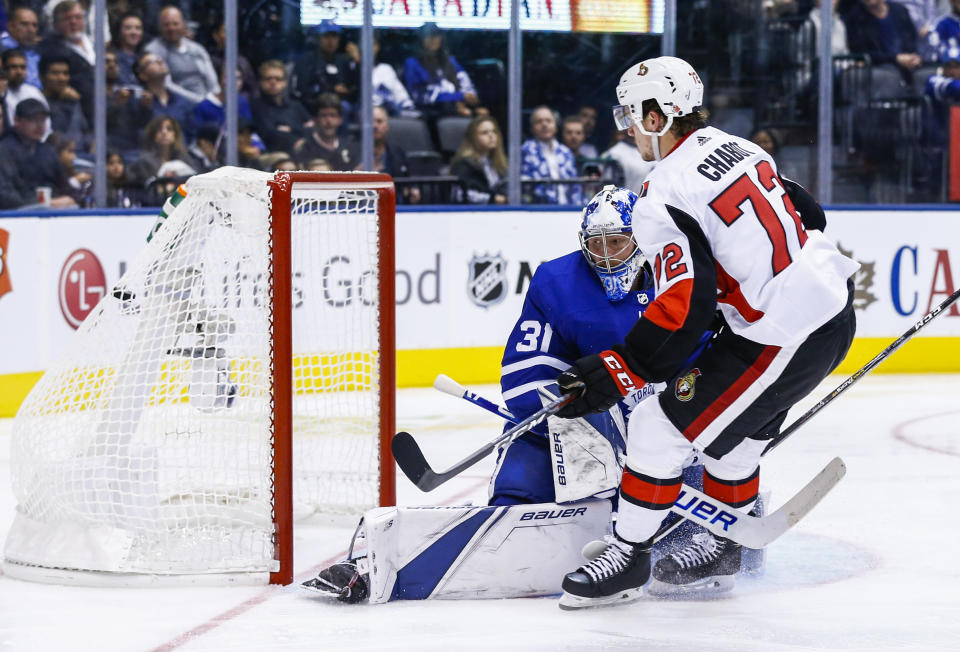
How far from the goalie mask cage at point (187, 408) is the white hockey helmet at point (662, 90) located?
2.24 ft

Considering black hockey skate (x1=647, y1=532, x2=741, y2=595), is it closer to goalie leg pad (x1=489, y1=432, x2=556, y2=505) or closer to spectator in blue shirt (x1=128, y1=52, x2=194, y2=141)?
goalie leg pad (x1=489, y1=432, x2=556, y2=505)

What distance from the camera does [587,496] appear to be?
2.62 m

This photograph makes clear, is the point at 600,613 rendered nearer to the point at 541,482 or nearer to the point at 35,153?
the point at 541,482

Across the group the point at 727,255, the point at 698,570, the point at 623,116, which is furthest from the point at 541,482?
the point at 623,116

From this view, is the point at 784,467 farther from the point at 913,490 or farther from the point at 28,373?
the point at 28,373

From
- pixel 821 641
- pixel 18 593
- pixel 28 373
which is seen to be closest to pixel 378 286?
pixel 18 593

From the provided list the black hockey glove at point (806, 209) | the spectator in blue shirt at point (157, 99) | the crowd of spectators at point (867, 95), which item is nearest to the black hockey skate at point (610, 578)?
the black hockey glove at point (806, 209)

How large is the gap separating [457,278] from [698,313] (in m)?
3.38

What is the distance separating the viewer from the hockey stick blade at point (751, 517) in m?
2.57

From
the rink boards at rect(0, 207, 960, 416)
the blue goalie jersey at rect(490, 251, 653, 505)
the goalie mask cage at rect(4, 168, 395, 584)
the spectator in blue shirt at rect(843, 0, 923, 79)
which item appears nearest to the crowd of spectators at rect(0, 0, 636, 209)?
the rink boards at rect(0, 207, 960, 416)

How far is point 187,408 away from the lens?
293cm

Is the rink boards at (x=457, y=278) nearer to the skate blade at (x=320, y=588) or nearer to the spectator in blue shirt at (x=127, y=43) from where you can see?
the spectator in blue shirt at (x=127, y=43)

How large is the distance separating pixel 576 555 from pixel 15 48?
3.72 m

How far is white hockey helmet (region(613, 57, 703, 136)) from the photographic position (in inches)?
95.2
